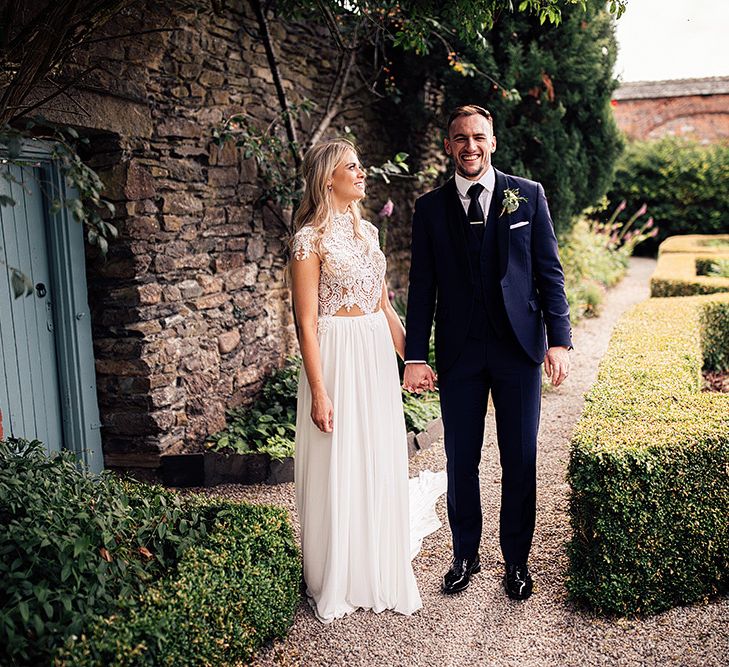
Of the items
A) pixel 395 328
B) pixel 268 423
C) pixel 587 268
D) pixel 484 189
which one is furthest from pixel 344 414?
pixel 587 268

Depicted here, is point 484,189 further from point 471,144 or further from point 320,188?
point 320,188

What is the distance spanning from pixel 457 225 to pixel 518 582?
1679mm

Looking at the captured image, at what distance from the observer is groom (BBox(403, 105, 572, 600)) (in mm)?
3258

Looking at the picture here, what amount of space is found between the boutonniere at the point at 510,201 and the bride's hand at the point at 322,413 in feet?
3.73

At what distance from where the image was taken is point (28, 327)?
14.5 feet

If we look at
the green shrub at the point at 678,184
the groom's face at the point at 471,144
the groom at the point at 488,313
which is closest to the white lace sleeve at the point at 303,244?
the groom at the point at 488,313

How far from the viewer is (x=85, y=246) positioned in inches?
185

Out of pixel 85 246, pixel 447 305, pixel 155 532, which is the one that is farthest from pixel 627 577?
pixel 85 246

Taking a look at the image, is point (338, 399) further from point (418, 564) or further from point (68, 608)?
point (68, 608)

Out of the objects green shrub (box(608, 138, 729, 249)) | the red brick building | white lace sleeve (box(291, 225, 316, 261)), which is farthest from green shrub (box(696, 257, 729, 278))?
the red brick building

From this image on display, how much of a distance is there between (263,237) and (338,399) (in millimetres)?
2825

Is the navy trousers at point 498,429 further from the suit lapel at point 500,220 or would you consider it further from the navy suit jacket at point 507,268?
the suit lapel at point 500,220

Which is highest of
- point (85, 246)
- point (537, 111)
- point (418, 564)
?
point (537, 111)

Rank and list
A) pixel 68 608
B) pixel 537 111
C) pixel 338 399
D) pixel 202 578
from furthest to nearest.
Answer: pixel 537 111 < pixel 338 399 < pixel 202 578 < pixel 68 608
